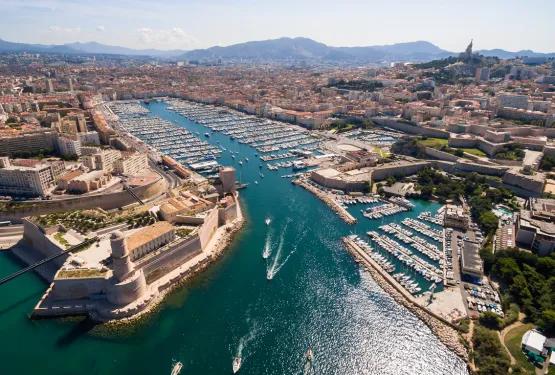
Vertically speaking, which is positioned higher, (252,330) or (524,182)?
(524,182)

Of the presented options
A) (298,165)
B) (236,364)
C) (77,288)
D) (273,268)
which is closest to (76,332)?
(77,288)

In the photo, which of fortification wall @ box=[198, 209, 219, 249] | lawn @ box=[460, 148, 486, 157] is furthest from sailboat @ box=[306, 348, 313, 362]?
lawn @ box=[460, 148, 486, 157]

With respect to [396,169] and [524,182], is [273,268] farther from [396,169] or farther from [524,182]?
[524,182]

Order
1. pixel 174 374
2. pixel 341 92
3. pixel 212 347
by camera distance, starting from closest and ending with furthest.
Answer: pixel 174 374 < pixel 212 347 < pixel 341 92

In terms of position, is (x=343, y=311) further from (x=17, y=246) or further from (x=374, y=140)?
(x=374, y=140)

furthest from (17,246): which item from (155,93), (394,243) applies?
(155,93)
